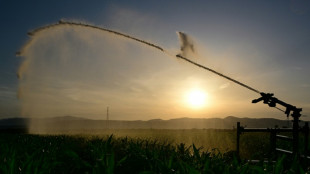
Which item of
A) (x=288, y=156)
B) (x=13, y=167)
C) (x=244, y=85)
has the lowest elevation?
(x=288, y=156)

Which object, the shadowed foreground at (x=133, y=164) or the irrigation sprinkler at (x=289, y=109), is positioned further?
the irrigation sprinkler at (x=289, y=109)

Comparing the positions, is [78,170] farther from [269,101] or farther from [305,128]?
[305,128]

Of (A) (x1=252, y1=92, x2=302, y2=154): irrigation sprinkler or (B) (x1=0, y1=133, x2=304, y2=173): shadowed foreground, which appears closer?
(B) (x1=0, y1=133, x2=304, y2=173): shadowed foreground

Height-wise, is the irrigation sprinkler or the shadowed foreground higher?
the irrigation sprinkler

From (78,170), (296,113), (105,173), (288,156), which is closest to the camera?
(105,173)

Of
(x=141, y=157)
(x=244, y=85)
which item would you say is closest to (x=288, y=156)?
(x=244, y=85)

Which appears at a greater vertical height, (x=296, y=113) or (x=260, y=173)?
(x=296, y=113)

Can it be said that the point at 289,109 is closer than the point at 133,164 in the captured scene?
No

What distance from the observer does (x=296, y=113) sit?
420 inches

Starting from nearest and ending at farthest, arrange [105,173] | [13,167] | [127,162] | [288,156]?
1. [105,173]
2. [13,167]
3. [127,162]
4. [288,156]

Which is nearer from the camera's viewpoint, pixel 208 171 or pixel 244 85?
pixel 208 171

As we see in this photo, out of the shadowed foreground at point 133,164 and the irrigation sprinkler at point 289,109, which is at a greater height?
the irrigation sprinkler at point 289,109

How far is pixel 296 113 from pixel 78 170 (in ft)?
26.1

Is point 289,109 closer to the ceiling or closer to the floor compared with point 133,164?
closer to the ceiling
